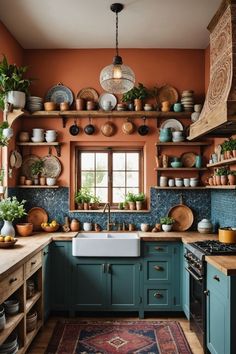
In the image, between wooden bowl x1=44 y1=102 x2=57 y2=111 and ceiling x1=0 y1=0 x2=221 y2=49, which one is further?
wooden bowl x1=44 y1=102 x2=57 y2=111

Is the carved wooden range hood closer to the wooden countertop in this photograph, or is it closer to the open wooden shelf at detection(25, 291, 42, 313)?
the wooden countertop

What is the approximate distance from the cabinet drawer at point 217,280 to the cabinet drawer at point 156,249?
1.13 m

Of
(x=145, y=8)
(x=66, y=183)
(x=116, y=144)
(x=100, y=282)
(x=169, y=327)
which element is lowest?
(x=169, y=327)

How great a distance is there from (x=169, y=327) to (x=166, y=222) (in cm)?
130

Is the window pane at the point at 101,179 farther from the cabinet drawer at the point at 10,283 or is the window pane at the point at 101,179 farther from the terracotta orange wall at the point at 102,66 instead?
the cabinet drawer at the point at 10,283

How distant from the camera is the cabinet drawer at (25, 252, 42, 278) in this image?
3408 millimetres

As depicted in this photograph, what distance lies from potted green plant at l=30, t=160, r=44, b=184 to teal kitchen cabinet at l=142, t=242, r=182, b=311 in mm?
1724

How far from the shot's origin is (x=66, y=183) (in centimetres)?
505

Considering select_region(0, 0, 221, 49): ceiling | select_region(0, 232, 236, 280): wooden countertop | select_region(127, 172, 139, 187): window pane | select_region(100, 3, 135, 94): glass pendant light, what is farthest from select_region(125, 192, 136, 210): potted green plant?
select_region(0, 0, 221, 49): ceiling

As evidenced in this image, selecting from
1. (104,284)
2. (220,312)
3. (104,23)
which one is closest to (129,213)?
(104,284)

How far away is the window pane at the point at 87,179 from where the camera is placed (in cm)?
520

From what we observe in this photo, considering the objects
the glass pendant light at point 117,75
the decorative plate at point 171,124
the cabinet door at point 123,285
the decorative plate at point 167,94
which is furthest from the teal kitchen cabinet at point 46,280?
the decorative plate at point 167,94

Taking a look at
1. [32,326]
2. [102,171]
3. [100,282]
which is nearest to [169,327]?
[100,282]

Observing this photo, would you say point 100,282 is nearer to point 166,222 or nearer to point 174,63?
point 166,222
